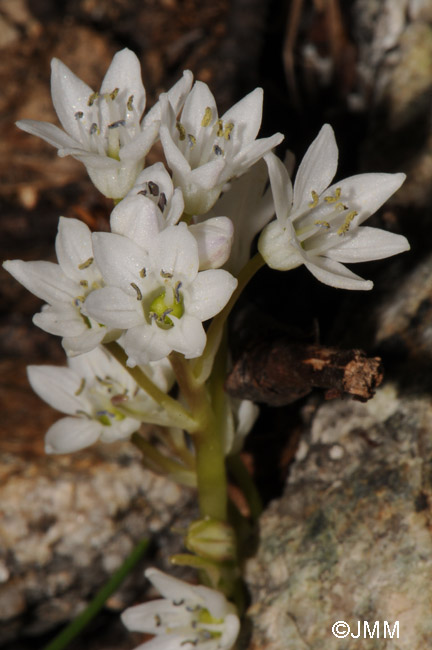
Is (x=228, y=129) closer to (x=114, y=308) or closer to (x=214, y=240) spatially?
(x=214, y=240)

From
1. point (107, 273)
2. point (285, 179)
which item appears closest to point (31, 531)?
point (107, 273)

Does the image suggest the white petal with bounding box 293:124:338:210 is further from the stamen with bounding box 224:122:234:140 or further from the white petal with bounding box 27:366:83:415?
the white petal with bounding box 27:366:83:415

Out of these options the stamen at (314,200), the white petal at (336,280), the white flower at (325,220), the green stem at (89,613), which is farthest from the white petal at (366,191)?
the green stem at (89,613)

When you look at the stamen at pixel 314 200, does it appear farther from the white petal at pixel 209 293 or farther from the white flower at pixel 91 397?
the white flower at pixel 91 397

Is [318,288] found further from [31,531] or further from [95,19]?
[95,19]

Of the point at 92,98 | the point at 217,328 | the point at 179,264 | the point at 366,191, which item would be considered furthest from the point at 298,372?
the point at 92,98
